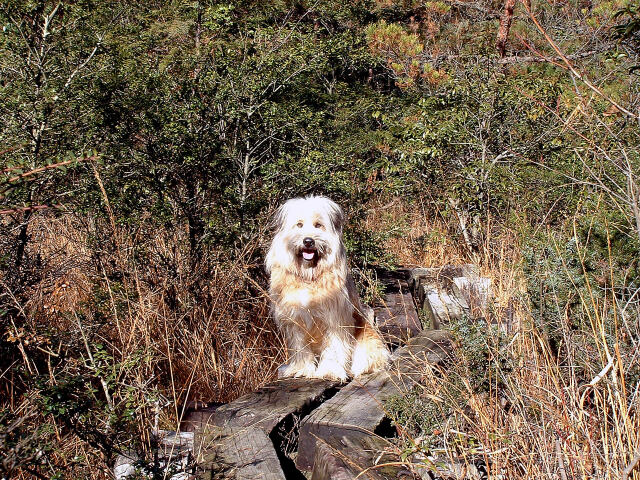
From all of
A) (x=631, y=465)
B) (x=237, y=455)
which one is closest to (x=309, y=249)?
(x=237, y=455)

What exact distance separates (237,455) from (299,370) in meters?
1.34

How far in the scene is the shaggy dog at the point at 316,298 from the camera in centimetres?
452

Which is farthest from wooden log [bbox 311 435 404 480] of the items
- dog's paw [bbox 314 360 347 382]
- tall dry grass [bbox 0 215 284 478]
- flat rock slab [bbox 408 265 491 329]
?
flat rock slab [bbox 408 265 491 329]

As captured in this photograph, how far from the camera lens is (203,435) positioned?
11.3 ft

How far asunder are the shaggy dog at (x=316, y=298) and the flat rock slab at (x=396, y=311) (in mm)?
394

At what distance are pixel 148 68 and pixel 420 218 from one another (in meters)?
4.36

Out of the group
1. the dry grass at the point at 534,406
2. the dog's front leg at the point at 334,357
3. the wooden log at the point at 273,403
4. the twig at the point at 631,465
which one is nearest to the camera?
the twig at the point at 631,465

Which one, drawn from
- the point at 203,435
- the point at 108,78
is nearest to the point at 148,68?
the point at 108,78

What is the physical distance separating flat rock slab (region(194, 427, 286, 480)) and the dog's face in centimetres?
137

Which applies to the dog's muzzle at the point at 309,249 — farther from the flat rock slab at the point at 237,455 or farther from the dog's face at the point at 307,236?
the flat rock slab at the point at 237,455

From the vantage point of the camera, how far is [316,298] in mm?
4520

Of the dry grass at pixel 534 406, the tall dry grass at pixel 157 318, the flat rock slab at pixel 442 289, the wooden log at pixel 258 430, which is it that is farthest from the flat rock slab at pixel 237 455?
the flat rock slab at pixel 442 289

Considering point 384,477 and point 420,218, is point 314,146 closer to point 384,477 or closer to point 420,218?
point 420,218

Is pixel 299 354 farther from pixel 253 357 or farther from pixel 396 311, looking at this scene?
pixel 396 311
